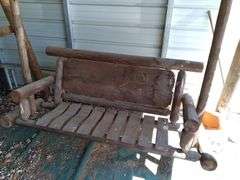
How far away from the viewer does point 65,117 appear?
2.13m

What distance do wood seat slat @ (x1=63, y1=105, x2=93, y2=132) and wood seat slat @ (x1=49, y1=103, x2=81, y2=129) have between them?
0.13 feet

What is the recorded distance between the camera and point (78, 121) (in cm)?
209

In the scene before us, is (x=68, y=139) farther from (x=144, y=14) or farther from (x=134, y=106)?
(x=144, y=14)

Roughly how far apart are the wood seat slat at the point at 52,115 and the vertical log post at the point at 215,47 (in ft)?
4.19

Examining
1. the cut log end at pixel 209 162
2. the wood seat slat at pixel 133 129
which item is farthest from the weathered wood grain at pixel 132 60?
the cut log end at pixel 209 162

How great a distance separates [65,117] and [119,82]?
62 cm

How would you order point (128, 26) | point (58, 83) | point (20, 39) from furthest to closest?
1. point (128, 26)
2. point (58, 83)
3. point (20, 39)

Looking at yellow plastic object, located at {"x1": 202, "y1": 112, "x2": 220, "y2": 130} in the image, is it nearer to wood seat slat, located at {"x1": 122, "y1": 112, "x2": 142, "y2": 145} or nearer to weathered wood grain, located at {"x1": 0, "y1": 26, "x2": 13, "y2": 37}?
wood seat slat, located at {"x1": 122, "y1": 112, "x2": 142, "y2": 145}

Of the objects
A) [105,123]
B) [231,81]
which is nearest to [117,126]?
[105,123]

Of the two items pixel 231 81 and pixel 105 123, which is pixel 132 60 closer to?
pixel 105 123

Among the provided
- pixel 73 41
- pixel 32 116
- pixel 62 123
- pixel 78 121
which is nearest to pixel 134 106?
pixel 78 121

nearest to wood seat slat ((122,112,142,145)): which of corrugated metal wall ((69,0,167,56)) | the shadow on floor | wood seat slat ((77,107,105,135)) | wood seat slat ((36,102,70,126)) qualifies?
wood seat slat ((77,107,105,135))

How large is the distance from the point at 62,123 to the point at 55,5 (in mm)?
1883

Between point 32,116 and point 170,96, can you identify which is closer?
point 170,96
